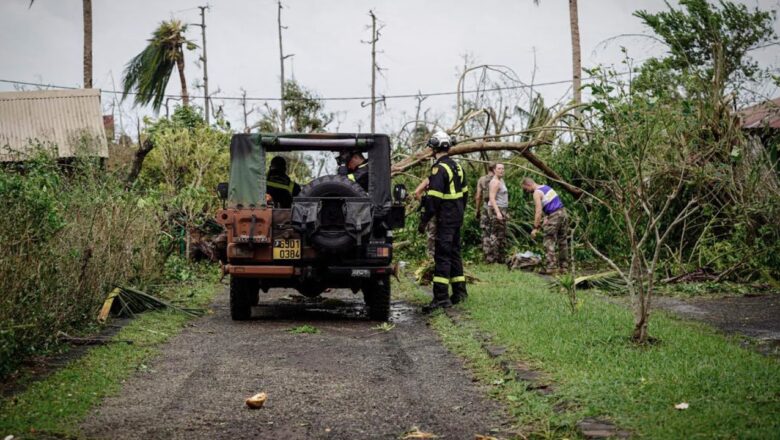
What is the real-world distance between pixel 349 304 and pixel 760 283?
6.15m

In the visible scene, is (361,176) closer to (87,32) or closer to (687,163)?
(687,163)

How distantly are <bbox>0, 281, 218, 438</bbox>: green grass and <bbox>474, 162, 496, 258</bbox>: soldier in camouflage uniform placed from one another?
9.76 metres

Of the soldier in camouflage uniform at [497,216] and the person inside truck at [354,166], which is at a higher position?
the person inside truck at [354,166]

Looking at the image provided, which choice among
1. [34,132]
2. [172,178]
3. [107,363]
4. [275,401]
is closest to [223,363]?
[107,363]

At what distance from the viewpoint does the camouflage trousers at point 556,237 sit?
701 inches

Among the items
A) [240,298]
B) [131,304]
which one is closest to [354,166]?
[240,298]

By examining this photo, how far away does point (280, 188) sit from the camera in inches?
531

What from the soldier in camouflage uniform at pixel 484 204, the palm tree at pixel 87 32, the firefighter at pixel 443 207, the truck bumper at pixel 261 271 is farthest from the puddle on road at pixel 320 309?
the palm tree at pixel 87 32

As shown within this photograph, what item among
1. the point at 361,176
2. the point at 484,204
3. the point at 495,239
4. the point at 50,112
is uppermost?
the point at 50,112

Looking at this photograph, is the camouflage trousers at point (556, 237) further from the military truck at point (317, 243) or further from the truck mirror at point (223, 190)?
the truck mirror at point (223, 190)

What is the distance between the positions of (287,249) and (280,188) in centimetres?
212

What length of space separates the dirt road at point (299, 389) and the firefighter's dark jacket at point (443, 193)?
68.0 inches

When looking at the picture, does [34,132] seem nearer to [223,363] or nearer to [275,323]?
[275,323]

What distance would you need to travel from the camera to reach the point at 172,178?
64.2ft
